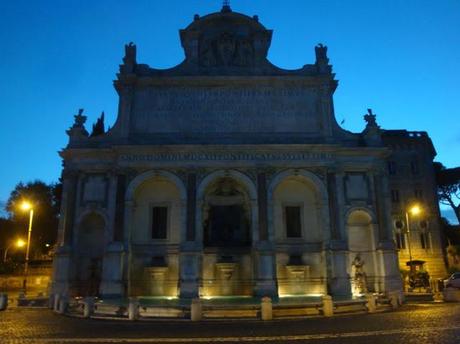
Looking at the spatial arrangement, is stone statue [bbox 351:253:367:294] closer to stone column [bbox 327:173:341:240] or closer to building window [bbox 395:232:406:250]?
stone column [bbox 327:173:341:240]

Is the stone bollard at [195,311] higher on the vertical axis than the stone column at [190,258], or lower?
lower

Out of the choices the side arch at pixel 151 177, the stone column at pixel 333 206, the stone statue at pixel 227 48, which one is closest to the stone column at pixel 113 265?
the side arch at pixel 151 177

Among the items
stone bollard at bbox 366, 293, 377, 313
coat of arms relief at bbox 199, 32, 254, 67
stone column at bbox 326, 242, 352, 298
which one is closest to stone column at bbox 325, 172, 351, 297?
stone column at bbox 326, 242, 352, 298

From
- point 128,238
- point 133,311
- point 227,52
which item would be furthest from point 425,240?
point 133,311

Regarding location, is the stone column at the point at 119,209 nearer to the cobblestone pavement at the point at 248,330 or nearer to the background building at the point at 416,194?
the cobblestone pavement at the point at 248,330

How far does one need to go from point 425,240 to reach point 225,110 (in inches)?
1136

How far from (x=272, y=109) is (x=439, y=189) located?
39993 mm

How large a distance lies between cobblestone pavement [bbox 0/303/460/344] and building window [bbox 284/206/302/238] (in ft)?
33.2

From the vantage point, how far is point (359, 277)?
25219mm

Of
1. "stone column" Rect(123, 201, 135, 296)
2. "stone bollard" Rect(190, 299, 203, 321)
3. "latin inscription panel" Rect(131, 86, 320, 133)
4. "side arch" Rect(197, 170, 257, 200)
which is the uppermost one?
"latin inscription panel" Rect(131, 86, 320, 133)

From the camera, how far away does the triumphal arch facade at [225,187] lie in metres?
25.4

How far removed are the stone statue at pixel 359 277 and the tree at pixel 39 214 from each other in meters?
39.3

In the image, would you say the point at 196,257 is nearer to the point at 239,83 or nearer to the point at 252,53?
the point at 239,83

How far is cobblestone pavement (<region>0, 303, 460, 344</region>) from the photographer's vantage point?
1141 cm
